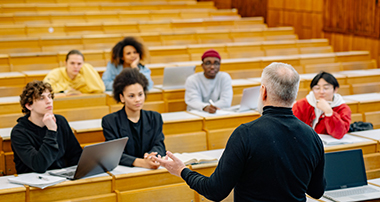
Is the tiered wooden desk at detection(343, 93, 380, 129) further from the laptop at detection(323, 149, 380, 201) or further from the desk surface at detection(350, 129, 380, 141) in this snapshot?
the laptop at detection(323, 149, 380, 201)

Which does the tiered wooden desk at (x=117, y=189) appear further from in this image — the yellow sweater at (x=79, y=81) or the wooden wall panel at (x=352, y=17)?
the wooden wall panel at (x=352, y=17)

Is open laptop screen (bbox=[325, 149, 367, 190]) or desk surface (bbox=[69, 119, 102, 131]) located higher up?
desk surface (bbox=[69, 119, 102, 131])

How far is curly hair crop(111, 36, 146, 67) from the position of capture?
2728 millimetres

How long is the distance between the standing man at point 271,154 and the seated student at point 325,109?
1.04 meters

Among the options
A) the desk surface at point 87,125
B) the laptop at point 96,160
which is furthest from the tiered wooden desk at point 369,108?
the laptop at point 96,160

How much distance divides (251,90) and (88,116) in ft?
2.96

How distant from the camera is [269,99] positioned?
0.92 metres

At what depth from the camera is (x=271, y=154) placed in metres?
0.89

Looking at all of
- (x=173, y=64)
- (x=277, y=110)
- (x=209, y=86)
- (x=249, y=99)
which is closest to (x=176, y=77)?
(x=209, y=86)

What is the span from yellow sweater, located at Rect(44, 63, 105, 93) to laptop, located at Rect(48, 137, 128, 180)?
1.02 metres

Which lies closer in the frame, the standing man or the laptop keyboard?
the standing man

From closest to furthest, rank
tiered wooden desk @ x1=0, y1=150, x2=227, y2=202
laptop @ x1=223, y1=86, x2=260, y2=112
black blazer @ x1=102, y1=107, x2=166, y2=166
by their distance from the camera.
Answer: tiered wooden desk @ x1=0, y1=150, x2=227, y2=202 → black blazer @ x1=102, y1=107, x2=166, y2=166 → laptop @ x1=223, y1=86, x2=260, y2=112

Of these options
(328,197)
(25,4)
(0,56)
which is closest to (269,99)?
(328,197)

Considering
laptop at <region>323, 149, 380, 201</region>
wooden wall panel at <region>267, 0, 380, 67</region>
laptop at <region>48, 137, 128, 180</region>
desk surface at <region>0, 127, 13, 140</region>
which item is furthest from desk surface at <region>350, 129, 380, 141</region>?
wooden wall panel at <region>267, 0, 380, 67</region>
